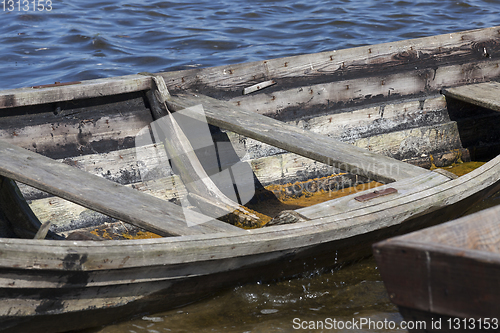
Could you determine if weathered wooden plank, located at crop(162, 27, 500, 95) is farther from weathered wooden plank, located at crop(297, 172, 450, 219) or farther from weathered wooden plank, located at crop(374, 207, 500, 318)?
weathered wooden plank, located at crop(374, 207, 500, 318)

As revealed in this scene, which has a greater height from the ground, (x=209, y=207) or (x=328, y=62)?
(x=328, y=62)

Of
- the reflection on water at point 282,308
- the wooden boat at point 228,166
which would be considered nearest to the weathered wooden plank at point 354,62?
the wooden boat at point 228,166

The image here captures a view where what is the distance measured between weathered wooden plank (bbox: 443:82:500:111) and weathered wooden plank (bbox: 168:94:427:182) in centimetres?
145

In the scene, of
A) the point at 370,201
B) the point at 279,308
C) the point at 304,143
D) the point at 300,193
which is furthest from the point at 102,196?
the point at 300,193

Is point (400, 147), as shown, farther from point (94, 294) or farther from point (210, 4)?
point (210, 4)

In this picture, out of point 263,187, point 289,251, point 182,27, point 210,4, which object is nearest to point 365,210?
point 289,251

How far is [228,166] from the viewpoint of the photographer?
374 centimetres

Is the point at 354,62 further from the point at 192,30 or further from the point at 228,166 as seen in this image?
the point at 192,30

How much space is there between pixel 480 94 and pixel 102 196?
335cm

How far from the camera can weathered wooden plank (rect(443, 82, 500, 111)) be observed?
3.82 m

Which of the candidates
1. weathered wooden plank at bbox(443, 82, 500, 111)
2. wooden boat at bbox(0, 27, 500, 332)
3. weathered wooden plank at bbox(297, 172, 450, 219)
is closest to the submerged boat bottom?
wooden boat at bbox(0, 27, 500, 332)

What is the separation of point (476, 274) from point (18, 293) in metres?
1.75

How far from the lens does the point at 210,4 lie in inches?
447

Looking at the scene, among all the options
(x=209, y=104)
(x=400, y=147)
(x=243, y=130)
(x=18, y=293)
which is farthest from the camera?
(x=400, y=147)
